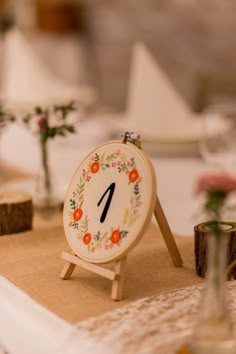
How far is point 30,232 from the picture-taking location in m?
1.24

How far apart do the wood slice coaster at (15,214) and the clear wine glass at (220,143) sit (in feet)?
1.65

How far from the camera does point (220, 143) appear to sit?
1601 mm

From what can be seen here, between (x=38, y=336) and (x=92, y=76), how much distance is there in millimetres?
3197

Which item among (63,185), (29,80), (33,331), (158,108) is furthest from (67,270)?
(29,80)

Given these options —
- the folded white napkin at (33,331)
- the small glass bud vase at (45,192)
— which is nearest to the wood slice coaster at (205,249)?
the folded white napkin at (33,331)

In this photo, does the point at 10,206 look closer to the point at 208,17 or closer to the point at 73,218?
the point at 73,218

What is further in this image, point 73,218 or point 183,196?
point 183,196

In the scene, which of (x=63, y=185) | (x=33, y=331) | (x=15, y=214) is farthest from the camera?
(x=63, y=185)

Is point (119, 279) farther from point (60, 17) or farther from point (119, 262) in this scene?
point (60, 17)

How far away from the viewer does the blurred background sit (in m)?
2.90

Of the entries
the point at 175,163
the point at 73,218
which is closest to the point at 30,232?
the point at 73,218

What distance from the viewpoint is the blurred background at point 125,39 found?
2904 mm

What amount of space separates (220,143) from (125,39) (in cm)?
207

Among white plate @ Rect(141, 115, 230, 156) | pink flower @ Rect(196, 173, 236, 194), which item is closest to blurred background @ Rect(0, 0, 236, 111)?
white plate @ Rect(141, 115, 230, 156)
